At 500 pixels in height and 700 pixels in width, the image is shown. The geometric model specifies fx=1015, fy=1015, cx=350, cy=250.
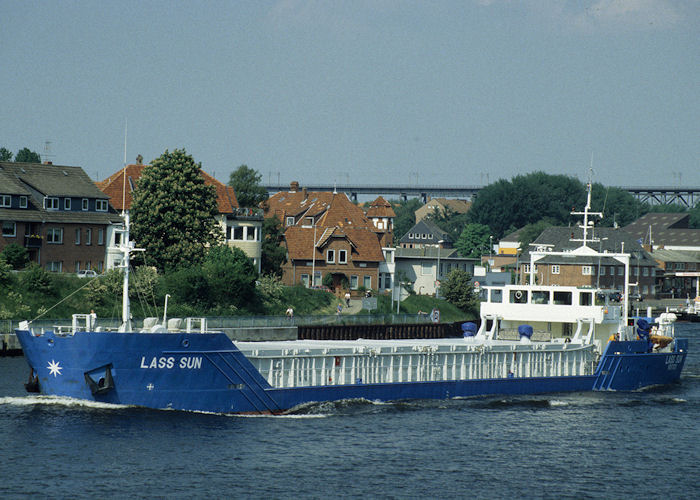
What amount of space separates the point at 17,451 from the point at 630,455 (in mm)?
20716

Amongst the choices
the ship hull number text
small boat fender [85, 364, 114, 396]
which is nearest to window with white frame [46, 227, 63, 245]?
small boat fender [85, 364, 114, 396]

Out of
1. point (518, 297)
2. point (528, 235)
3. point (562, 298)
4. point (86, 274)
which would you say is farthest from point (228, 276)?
point (528, 235)

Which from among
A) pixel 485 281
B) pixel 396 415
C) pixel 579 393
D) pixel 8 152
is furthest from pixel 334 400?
pixel 8 152

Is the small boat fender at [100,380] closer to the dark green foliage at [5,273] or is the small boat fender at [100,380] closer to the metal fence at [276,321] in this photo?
the metal fence at [276,321]

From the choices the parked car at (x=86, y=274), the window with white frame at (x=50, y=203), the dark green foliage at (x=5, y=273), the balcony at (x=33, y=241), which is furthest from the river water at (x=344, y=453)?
the window with white frame at (x=50, y=203)

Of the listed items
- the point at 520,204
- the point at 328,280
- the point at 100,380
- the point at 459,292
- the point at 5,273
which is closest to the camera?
the point at 100,380

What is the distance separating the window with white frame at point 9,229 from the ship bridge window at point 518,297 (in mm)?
37345

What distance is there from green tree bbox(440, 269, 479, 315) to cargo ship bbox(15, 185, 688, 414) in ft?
112

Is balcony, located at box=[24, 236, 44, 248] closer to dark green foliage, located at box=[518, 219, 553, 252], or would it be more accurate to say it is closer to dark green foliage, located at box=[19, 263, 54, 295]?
dark green foliage, located at box=[19, 263, 54, 295]

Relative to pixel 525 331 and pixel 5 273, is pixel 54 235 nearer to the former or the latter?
pixel 5 273

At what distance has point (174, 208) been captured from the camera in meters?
73.4

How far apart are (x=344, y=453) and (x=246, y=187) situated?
224 feet

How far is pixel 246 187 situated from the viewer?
99812 mm

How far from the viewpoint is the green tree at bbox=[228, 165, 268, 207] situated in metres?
A: 99.2
